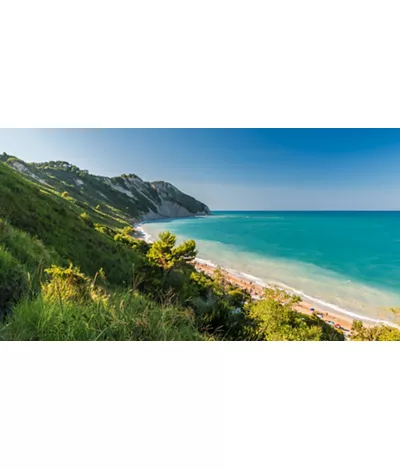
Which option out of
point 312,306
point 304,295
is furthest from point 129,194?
point 312,306

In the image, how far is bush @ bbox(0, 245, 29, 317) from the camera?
1.63 metres

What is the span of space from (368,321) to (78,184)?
182 feet

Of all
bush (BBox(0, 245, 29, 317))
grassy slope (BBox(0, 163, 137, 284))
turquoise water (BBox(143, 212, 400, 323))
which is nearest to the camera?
bush (BBox(0, 245, 29, 317))

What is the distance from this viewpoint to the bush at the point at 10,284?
1.63 meters

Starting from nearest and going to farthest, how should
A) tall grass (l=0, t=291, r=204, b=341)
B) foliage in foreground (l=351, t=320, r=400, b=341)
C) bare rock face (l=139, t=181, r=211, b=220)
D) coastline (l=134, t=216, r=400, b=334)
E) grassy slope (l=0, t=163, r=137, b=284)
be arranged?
tall grass (l=0, t=291, r=204, b=341) → grassy slope (l=0, t=163, r=137, b=284) → foliage in foreground (l=351, t=320, r=400, b=341) → coastline (l=134, t=216, r=400, b=334) → bare rock face (l=139, t=181, r=211, b=220)

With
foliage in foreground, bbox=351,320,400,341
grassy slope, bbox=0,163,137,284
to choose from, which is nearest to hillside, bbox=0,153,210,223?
grassy slope, bbox=0,163,137,284

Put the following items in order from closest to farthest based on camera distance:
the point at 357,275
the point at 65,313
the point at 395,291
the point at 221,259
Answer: the point at 65,313 → the point at 395,291 → the point at 357,275 → the point at 221,259

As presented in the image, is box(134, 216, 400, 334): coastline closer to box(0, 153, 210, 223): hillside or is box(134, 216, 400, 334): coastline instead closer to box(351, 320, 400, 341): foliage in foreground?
box(351, 320, 400, 341): foliage in foreground

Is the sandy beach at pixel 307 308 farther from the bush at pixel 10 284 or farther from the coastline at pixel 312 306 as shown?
the bush at pixel 10 284

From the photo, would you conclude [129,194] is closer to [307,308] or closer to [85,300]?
[307,308]
